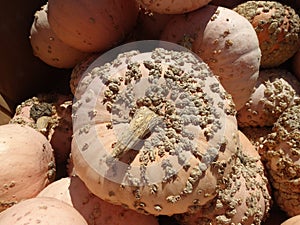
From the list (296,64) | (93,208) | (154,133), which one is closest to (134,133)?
(154,133)

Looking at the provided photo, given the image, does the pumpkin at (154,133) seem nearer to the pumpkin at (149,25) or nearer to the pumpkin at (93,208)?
the pumpkin at (93,208)

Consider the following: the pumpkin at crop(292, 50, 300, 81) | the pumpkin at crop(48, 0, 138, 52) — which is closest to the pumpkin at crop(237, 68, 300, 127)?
the pumpkin at crop(292, 50, 300, 81)

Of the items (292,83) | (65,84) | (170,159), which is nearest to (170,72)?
(170,159)

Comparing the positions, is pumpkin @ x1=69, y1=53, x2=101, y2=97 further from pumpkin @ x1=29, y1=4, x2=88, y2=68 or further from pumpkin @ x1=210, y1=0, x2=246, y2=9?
pumpkin @ x1=210, y1=0, x2=246, y2=9

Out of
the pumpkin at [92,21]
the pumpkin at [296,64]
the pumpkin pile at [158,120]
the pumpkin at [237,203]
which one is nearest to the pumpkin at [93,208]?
the pumpkin pile at [158,120]

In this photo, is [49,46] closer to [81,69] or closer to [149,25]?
[81,69]

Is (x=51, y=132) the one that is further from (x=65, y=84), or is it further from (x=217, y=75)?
(x=217, y=75)
